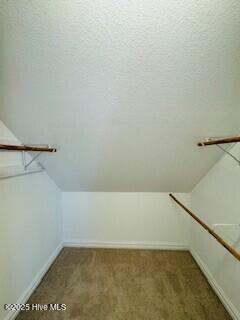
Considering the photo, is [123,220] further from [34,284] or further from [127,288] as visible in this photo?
[34,284]

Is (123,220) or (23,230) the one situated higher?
(23,230)

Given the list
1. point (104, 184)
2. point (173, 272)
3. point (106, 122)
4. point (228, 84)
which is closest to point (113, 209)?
point (104, 184)

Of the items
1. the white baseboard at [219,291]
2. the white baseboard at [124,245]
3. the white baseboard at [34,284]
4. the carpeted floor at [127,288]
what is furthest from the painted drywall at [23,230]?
the white baseboard at [219,291]

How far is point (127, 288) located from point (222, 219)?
113 cm

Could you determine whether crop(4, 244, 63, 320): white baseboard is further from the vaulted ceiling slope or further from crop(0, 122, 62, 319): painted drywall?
the vaulted ceiling slope

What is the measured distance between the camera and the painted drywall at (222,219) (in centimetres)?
170

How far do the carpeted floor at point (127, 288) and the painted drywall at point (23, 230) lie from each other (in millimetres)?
187

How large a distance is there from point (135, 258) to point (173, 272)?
50 cm

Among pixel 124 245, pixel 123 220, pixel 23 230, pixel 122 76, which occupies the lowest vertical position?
pixel 124 245

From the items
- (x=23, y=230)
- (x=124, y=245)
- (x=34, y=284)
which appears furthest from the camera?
(x=124, y=245)

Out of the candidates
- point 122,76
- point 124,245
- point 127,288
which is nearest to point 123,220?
point 124,245

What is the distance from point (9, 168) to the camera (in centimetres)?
169

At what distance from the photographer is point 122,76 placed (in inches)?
53.5

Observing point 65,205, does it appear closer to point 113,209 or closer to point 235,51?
point 113,209
